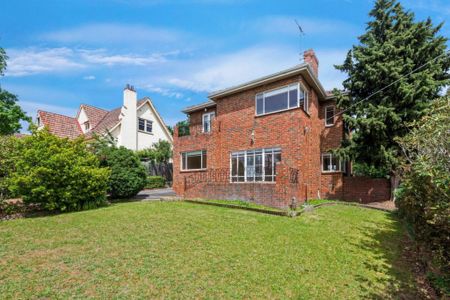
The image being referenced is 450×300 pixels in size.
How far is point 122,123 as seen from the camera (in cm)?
2448

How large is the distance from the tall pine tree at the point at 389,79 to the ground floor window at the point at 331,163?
5.07ft

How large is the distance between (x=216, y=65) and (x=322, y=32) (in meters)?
6.03

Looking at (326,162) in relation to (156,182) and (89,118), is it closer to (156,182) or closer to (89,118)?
(156,182)

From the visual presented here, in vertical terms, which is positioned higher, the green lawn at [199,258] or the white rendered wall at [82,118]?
the white rendered wall at [82,118]

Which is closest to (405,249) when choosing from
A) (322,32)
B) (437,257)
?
(437,257)

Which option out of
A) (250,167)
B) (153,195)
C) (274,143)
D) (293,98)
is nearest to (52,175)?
(153,195)

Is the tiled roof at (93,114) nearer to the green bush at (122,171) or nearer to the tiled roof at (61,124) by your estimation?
the tiled roof at (61,124)

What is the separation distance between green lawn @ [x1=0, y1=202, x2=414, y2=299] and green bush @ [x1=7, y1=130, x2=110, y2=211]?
4.85 ft

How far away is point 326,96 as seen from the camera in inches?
624

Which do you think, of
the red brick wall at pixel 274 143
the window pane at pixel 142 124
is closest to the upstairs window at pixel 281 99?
the red brick wall at pixel 274 143

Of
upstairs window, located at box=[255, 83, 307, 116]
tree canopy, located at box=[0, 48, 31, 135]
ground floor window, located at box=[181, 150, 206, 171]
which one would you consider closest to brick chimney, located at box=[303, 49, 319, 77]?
upstairs window, located at box=[255, 83, 307, 116]

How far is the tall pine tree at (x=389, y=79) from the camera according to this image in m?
12.5

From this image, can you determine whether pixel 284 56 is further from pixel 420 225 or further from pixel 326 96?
pixel 420 225

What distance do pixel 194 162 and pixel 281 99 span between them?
26.8ft
